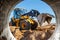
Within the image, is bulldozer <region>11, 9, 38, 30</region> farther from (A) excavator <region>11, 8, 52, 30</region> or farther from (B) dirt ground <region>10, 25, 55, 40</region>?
(B) dirt ground <region>10, 25, 55, 40</region>

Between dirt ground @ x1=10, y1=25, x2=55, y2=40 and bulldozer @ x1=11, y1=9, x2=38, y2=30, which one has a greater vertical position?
bulldozer @ x1=11, y1=9, x2=38, y2=30

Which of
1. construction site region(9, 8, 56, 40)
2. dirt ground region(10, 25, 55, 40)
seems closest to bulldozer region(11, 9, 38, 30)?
construction site region(9, 8, 56, 40)

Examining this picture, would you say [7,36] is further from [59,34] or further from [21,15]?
[21,15]

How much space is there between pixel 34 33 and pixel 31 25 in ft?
2.60

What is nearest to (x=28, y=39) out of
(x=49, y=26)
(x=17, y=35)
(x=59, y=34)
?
(x=17, y=35)

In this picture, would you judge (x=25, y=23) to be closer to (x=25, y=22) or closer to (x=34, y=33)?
(x=25, y=22)

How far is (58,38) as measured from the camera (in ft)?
28.6

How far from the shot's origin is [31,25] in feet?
41.1

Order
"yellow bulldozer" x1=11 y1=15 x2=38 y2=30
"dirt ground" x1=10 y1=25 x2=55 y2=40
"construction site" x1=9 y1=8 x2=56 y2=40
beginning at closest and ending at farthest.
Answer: "dirt ground" x1=10 y1=25 x2=55 y2=40 < "construction site" x1=9 y1=8 x2=56 y2=40 < "yellow bulldozer" x1=11 y1=15 x2=38 y2=30

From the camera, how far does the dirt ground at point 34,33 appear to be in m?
11.4

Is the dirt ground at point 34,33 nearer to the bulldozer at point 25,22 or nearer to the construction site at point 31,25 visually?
the construction site at point 31,25

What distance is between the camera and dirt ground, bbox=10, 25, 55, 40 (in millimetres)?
11449

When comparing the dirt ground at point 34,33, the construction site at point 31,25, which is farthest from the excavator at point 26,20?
the dirt ground at point 34,33

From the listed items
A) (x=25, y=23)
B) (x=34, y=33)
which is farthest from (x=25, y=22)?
(x=34, y=33)
